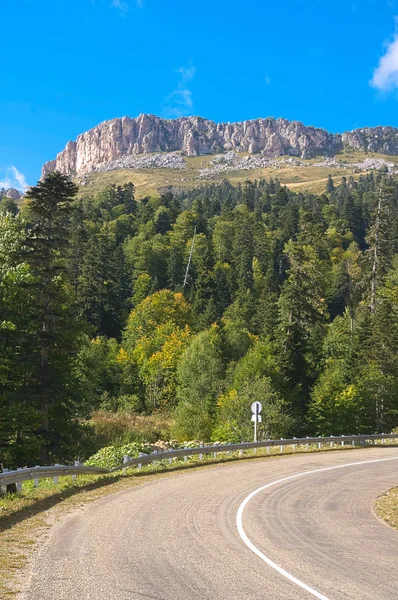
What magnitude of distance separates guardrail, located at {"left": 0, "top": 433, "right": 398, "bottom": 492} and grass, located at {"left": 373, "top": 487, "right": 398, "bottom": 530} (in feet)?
30.8

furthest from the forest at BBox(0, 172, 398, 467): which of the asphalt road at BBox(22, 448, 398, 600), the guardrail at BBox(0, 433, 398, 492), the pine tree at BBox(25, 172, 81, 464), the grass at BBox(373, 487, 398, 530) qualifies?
the grass at BBox(373, 487, 398, 530)

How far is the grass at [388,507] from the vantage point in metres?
12.8

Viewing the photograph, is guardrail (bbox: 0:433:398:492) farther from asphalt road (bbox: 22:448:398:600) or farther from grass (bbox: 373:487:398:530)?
grass (bbox: 373:487:398:530)

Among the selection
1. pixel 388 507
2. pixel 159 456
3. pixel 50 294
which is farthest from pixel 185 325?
pixel 388 507

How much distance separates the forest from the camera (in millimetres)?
23266

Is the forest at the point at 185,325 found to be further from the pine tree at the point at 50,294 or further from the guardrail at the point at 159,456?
the guardrail at the point at 159,456

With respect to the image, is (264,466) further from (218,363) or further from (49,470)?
(218,363)

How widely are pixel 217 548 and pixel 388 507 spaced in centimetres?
743

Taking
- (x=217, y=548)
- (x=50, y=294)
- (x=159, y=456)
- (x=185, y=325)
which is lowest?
(x=159, y=456)

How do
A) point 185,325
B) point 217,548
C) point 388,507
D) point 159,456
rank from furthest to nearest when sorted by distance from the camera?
point 185,325 → point 159,456 → point 388,507 → point 217,548

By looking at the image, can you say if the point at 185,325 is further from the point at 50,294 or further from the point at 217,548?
the point at 217,548

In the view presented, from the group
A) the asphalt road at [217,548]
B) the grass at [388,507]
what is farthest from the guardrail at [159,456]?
the grass at [388,507]

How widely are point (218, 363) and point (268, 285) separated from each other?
2829 cm

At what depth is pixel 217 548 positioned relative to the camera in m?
9.10
